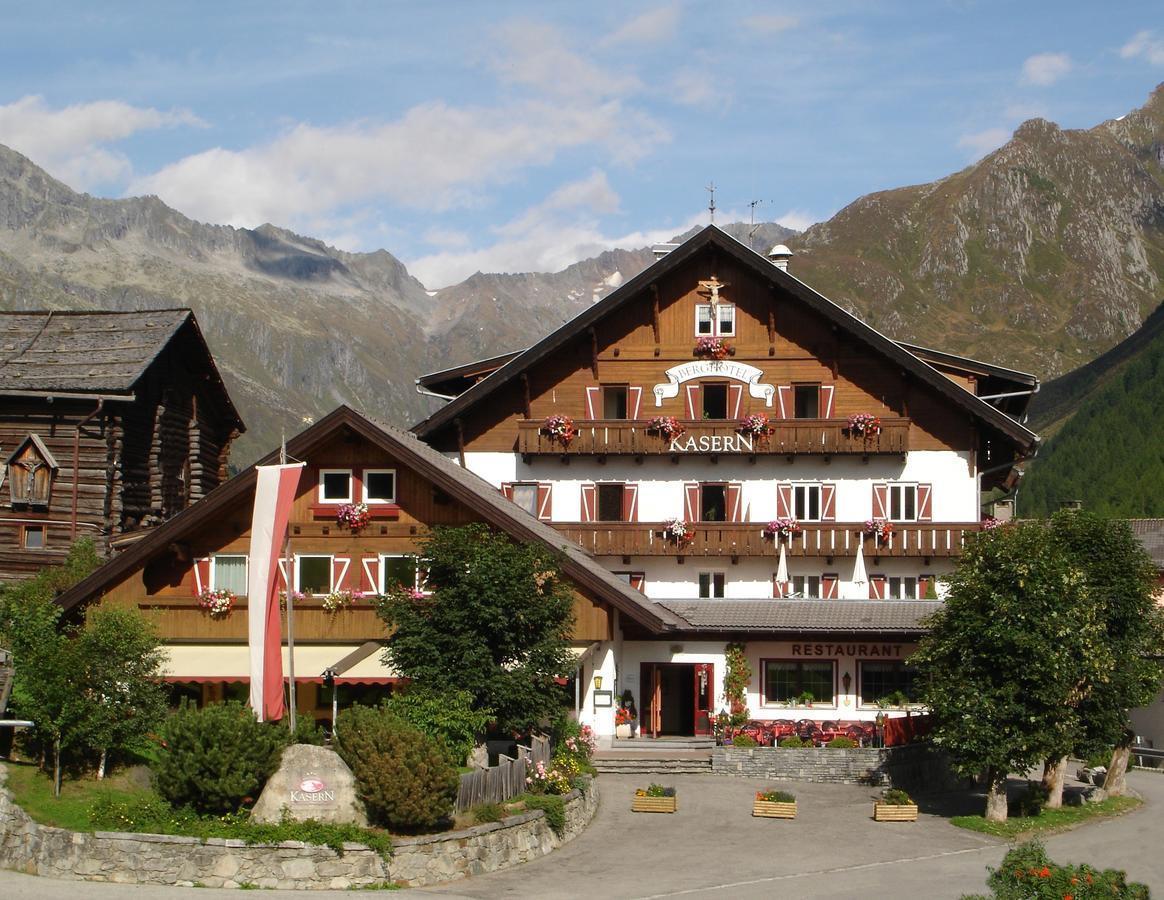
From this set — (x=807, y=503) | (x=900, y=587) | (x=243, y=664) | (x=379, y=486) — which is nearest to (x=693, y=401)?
(x=807, y=503)

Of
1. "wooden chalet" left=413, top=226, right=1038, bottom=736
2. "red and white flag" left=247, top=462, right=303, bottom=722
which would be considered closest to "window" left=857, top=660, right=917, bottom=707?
"wooden chalet" left=413, top=226, right=1038, bottom=736

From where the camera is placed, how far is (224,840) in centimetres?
2756

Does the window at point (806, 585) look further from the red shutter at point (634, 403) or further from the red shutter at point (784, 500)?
the red shutter at point (634, 403)

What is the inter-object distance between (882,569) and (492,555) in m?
20.8

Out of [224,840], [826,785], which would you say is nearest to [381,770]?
[224,840]

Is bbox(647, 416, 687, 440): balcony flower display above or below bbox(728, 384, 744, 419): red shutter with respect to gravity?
below

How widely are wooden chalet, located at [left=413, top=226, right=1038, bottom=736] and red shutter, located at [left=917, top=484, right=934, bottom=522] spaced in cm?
7

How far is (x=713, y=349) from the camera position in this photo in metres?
53.9

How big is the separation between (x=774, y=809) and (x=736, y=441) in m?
19.0

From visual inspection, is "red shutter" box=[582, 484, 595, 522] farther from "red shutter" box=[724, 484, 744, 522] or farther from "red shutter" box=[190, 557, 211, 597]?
"red shutter" box=[190, 557, 211, 597]

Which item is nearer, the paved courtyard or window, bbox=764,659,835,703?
the paved courtyard

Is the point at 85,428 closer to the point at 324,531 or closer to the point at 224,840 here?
the point at 324,531

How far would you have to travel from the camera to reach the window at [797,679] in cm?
4872

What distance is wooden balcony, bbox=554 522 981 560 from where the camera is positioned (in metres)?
51.9
